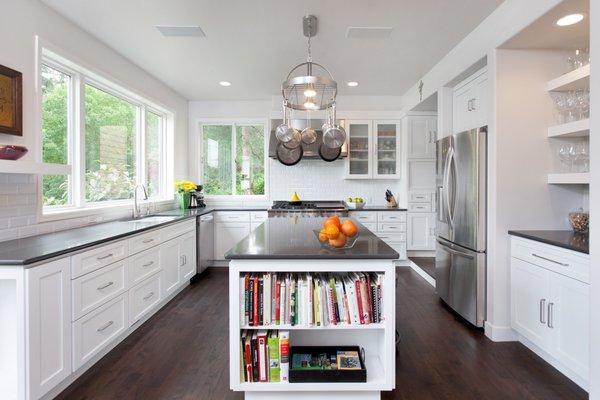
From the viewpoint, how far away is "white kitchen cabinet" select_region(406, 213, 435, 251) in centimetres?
501

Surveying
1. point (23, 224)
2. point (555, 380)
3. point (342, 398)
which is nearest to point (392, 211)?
point (555, 380)

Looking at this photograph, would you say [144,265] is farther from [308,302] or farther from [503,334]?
[503,334]

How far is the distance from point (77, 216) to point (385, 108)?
14.3ft

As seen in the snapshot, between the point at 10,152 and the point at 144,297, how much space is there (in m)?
1.56

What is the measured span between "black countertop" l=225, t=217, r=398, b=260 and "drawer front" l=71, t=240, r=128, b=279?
1019 mm

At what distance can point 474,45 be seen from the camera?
9.70ft

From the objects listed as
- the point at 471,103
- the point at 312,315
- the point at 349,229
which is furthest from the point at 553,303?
the point at 471,103

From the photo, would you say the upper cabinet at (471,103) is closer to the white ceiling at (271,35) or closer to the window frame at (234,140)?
the white ceiling at (271,35)

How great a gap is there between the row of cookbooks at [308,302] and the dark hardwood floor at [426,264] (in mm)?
2740

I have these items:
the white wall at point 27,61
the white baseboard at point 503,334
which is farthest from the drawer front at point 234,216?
the white baseboard at point 503,334

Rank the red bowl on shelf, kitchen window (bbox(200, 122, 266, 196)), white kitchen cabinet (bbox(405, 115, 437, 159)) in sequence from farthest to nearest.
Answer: kitchen window (bbox(200, 122, 266, 196)) → white kitchen cabinet (bbox(405, 115, 437, 159)) → the red bowl on shelf

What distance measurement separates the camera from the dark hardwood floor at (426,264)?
14.3 ft

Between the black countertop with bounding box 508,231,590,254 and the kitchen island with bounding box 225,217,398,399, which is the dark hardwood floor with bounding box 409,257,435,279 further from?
the kitchen island with bounding box 225,217,398,399

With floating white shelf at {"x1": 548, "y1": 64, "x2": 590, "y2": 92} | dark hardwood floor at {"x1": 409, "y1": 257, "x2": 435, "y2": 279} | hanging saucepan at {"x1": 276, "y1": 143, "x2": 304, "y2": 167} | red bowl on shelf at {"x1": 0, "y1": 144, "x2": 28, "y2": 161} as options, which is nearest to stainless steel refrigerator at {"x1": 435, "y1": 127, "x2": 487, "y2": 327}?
floating white shelf at {"x1": 548, "y1": 64, "x2": 590, "y2": 92}
